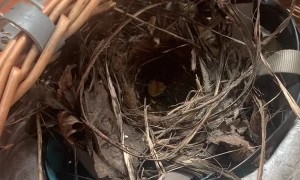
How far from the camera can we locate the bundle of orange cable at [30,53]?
0.39 meters

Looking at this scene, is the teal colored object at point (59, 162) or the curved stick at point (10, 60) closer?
the curved stick at point (10, 60)

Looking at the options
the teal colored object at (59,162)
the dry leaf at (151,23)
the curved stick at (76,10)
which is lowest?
the teal colored object at (59,162)

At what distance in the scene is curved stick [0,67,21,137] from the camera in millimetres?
382

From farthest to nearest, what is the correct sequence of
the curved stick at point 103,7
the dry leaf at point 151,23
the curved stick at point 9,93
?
the dry leaf at point 151,23 < the curved stick at point 103,7 < the curved stick at point 9,93

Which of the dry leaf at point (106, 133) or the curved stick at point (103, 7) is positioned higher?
the curved stick at point (103, 7)

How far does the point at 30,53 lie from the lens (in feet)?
1.33

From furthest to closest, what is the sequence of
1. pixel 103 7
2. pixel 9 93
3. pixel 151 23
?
1. pixel 151 23
2. pixel 103 7
3. pixel 9 93

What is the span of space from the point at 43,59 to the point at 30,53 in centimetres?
1

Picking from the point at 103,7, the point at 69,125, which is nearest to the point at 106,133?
the point at 69,125

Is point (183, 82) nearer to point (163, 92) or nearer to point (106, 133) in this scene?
point (163, 92)

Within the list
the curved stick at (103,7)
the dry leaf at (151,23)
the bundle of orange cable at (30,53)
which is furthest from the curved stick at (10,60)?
the dry leaf at (151,23)

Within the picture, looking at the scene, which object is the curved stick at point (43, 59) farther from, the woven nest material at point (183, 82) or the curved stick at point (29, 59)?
the woven nest material at point (183, 82)

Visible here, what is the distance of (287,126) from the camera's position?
57 cm

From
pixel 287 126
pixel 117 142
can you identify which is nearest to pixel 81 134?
pixel 117 142
